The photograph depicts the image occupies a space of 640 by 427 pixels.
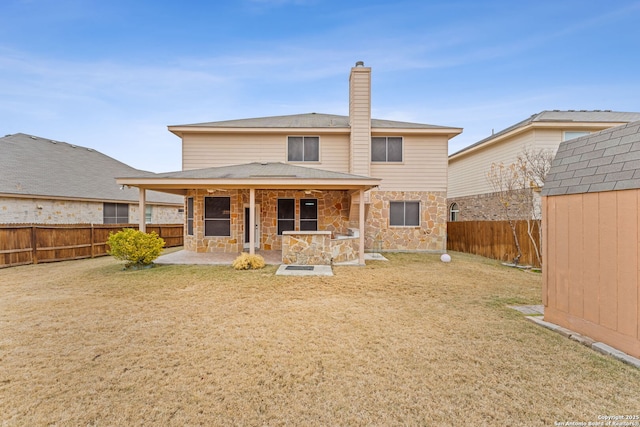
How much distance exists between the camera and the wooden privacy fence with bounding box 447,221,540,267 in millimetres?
9930

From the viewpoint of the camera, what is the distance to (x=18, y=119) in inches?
722

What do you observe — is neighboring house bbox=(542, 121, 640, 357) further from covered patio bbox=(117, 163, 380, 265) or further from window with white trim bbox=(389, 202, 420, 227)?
window with white trim bbox=(389, 202, 420, 227)

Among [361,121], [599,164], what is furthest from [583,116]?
[599,164]

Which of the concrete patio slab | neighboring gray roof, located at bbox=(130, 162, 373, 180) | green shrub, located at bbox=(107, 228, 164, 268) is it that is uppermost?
neighboring gray roof, located at bbox=(130, 162, 373, 180)

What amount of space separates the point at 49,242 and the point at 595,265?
15.0m

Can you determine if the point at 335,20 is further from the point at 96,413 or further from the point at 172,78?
the point at 96,413

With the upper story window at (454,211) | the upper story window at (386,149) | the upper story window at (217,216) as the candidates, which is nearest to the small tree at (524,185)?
the upper story window at (454,211)

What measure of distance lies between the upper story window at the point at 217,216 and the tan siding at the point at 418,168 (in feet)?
21.6

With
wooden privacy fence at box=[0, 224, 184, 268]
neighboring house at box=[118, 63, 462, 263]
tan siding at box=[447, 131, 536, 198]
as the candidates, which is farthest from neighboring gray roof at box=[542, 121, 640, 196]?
wooden privacy fence at box=[0, 224, 184, 268]

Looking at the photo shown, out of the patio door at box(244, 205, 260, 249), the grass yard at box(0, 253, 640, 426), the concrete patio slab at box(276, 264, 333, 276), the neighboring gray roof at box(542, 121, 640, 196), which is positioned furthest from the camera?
the patio door at box(244, 205, 260, 249)

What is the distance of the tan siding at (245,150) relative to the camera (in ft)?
41.3

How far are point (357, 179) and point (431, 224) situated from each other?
19.5 ft

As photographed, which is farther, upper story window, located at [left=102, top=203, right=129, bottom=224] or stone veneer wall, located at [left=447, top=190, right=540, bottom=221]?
upper story window, located at [left=102, top=203, right=129, bottom=224]

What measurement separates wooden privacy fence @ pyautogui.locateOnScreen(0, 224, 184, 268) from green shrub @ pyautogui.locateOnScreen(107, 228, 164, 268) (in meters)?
3.82
